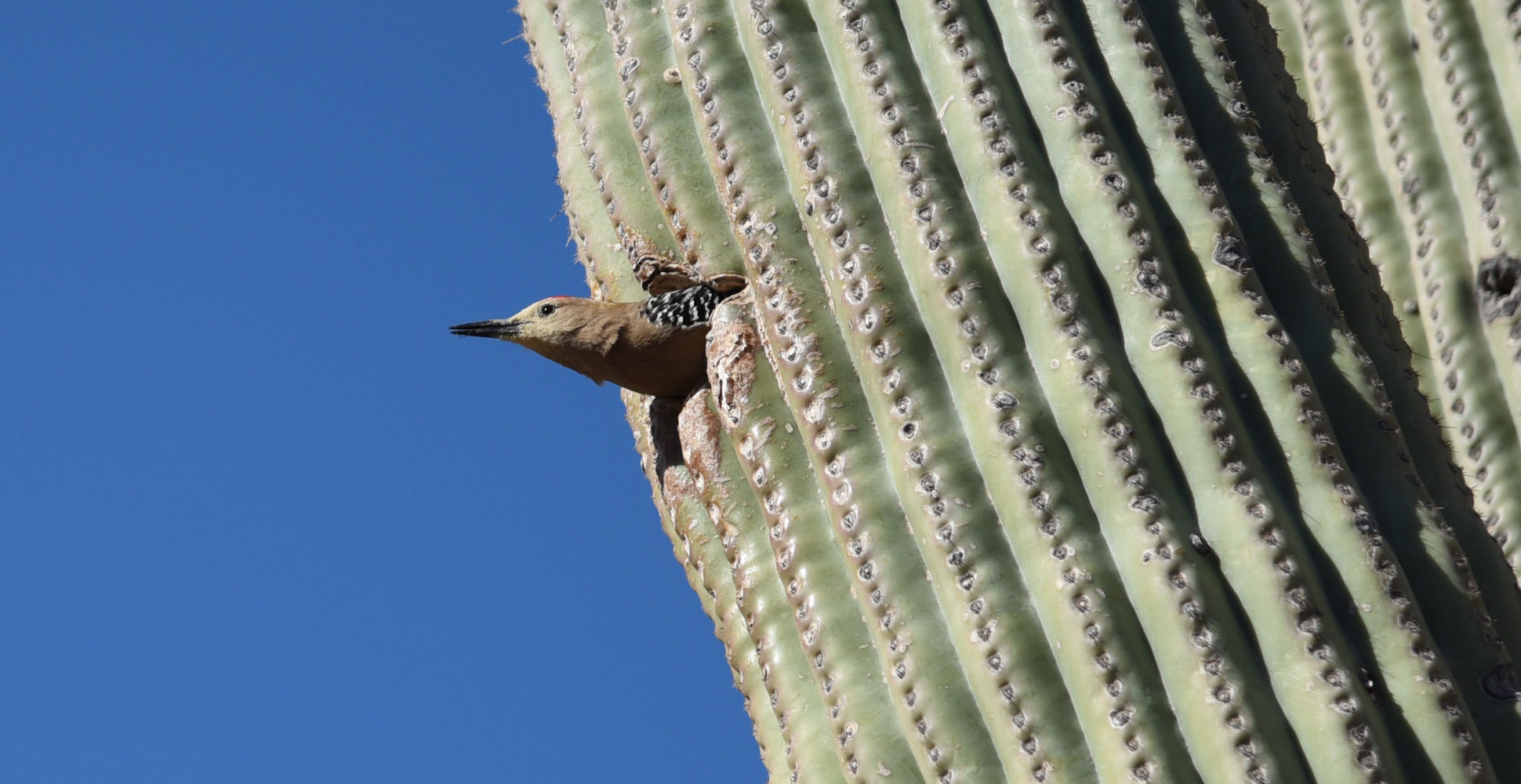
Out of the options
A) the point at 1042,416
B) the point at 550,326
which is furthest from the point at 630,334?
the point at 1042,416

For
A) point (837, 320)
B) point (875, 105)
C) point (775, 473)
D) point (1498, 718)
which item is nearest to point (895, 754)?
point (775, 473)

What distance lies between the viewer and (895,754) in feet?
8.27

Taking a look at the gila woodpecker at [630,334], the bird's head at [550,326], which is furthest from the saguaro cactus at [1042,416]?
the bird's head at [550,326]

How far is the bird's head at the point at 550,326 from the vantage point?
303 cm

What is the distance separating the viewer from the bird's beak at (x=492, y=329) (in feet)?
10.1

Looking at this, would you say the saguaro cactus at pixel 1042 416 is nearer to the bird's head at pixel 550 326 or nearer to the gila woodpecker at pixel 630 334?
the gila woodpecker at pixel 630 334

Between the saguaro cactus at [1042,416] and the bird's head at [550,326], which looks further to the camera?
the bird's head at [550,326]

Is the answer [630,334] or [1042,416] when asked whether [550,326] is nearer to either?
[630,334]

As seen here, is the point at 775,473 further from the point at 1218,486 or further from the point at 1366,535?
the point at 1366,535

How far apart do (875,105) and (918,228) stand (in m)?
0.25

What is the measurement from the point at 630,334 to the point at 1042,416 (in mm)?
823

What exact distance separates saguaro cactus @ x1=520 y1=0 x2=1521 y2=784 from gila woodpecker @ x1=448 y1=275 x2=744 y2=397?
2.8 inches

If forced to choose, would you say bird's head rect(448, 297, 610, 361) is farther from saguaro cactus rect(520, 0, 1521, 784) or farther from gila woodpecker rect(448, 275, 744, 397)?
saguaro cactus rect(520, 0, 1521, 784)

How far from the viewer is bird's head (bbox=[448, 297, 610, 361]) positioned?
303 cm
